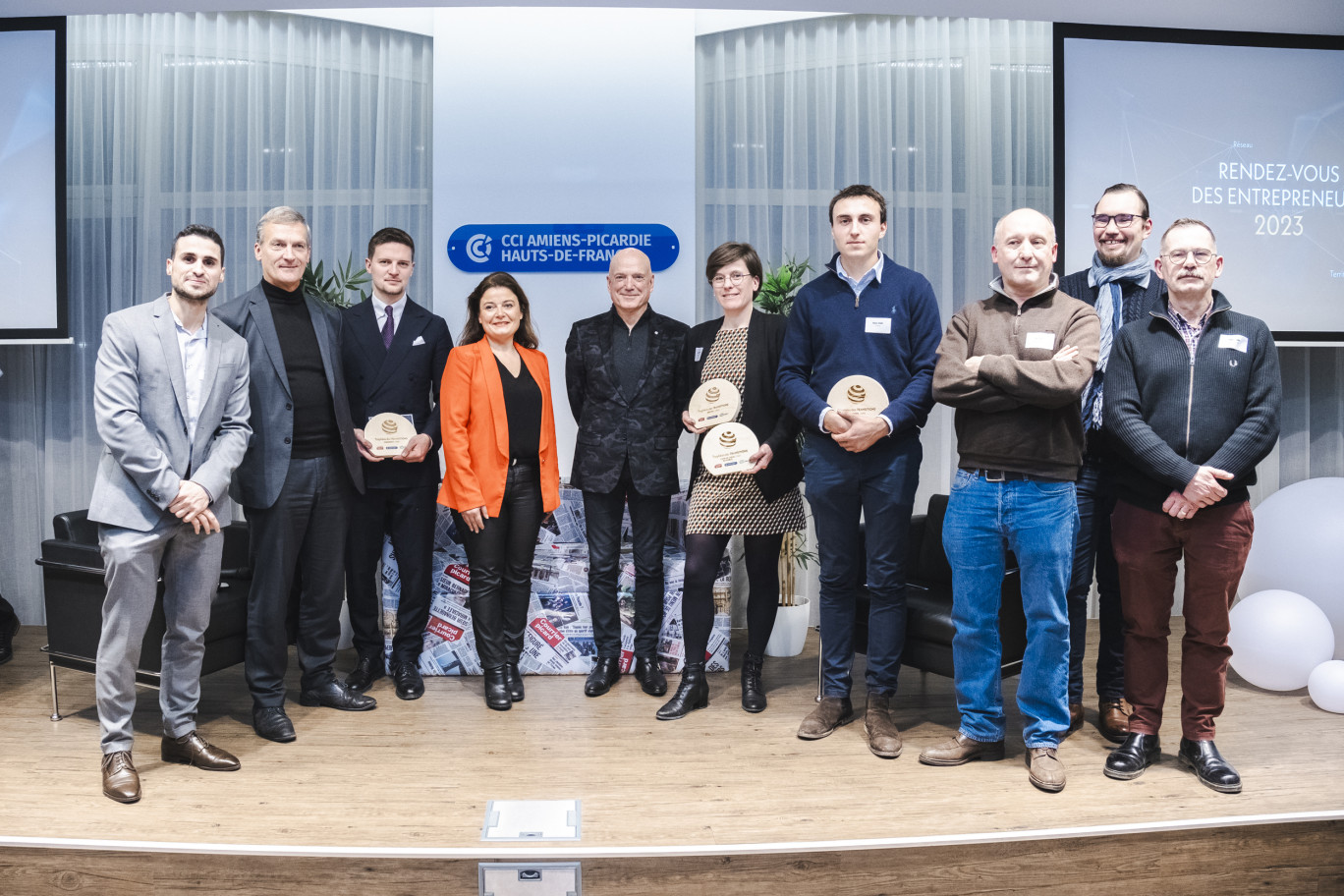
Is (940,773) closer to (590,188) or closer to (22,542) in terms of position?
(590,188)

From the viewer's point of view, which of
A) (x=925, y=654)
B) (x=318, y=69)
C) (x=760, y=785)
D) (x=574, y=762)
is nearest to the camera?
(x=760, y=785)

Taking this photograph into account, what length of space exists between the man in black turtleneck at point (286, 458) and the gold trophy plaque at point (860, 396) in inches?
67.2

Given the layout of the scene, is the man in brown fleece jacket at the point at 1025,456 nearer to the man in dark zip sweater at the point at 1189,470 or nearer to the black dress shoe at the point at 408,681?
the man in dark zip sweater at the point at 1189,470

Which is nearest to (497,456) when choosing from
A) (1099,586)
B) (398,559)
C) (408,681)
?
(398,559)

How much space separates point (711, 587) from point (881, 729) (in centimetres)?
77

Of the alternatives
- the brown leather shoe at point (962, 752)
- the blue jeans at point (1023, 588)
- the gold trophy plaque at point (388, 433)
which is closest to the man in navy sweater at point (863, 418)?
the brown leather shoe at point (962, 752)

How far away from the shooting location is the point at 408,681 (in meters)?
3.56

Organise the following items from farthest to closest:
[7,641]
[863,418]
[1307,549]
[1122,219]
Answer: [7,641] → [1307,549] → [1122,219] → [863,418]

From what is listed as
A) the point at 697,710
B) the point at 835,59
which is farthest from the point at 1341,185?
the point at 697,710

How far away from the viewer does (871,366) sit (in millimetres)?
2986

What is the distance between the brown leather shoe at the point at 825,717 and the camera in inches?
122

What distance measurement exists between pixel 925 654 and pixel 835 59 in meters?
3.15

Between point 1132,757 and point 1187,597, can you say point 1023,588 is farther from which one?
point 1132,757

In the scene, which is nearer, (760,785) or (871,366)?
(760,785)
